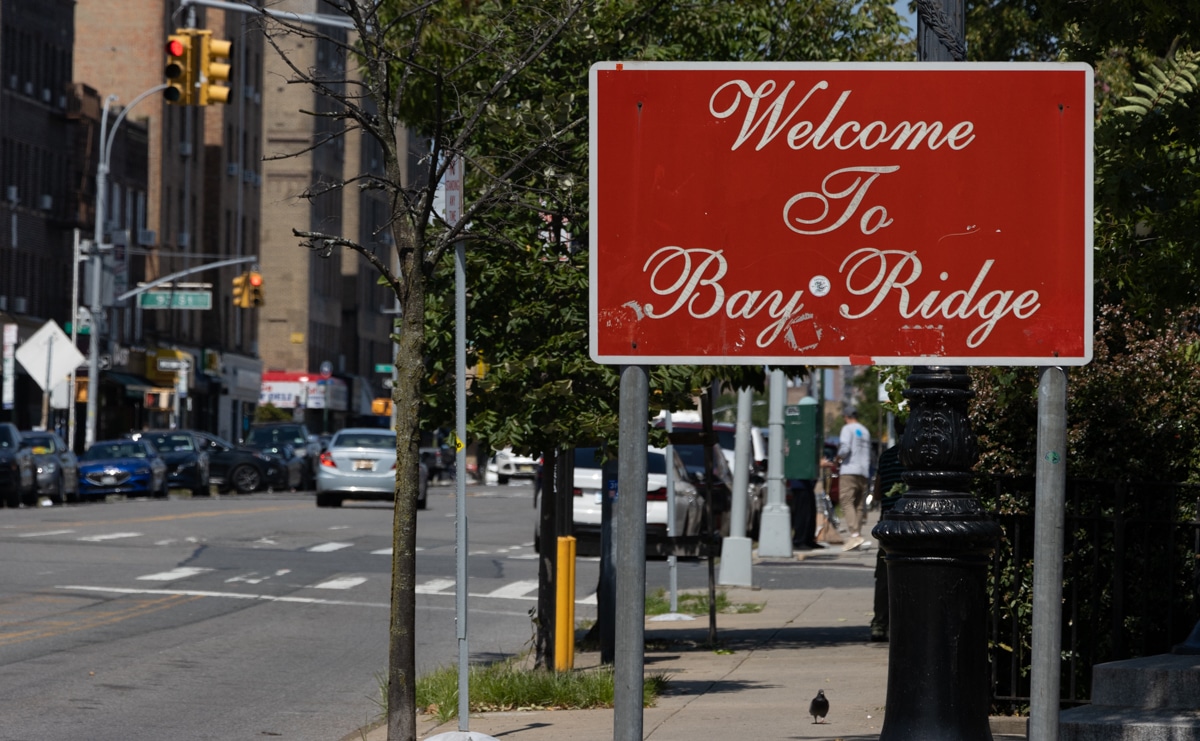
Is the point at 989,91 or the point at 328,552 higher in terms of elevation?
the point at 989,91

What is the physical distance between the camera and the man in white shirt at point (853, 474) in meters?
30.1

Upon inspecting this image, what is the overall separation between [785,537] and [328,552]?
6.54m

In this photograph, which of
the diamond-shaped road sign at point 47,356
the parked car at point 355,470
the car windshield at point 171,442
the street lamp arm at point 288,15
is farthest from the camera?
the car windshield at point 171,442

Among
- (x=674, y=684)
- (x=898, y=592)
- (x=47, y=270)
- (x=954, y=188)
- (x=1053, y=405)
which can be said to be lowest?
(x=674, y=684)

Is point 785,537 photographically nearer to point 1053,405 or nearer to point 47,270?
point 1053,405

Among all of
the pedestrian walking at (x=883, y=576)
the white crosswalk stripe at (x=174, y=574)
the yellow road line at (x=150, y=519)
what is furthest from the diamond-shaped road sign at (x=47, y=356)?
the pedestrian walking at (x=883, y=576)

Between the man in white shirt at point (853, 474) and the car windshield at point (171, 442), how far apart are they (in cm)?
2557

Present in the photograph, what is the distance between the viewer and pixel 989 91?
19.1ft

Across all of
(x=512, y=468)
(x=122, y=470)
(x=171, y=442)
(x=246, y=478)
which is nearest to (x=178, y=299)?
(x=246, y=478)

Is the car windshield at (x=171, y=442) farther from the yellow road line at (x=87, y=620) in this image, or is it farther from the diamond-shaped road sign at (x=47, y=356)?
the yellow road line at (x=87, y=620)

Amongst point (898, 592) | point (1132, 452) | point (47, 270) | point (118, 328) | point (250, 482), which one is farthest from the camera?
point (118, 328)

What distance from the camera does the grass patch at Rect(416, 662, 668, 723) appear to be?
11.6 metres

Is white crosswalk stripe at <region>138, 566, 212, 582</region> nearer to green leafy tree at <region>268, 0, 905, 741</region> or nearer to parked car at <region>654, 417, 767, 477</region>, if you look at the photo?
green leafy tree at <region>268, 0, 905, 741</region>

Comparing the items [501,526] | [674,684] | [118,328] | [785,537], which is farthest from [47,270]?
[674,684]
